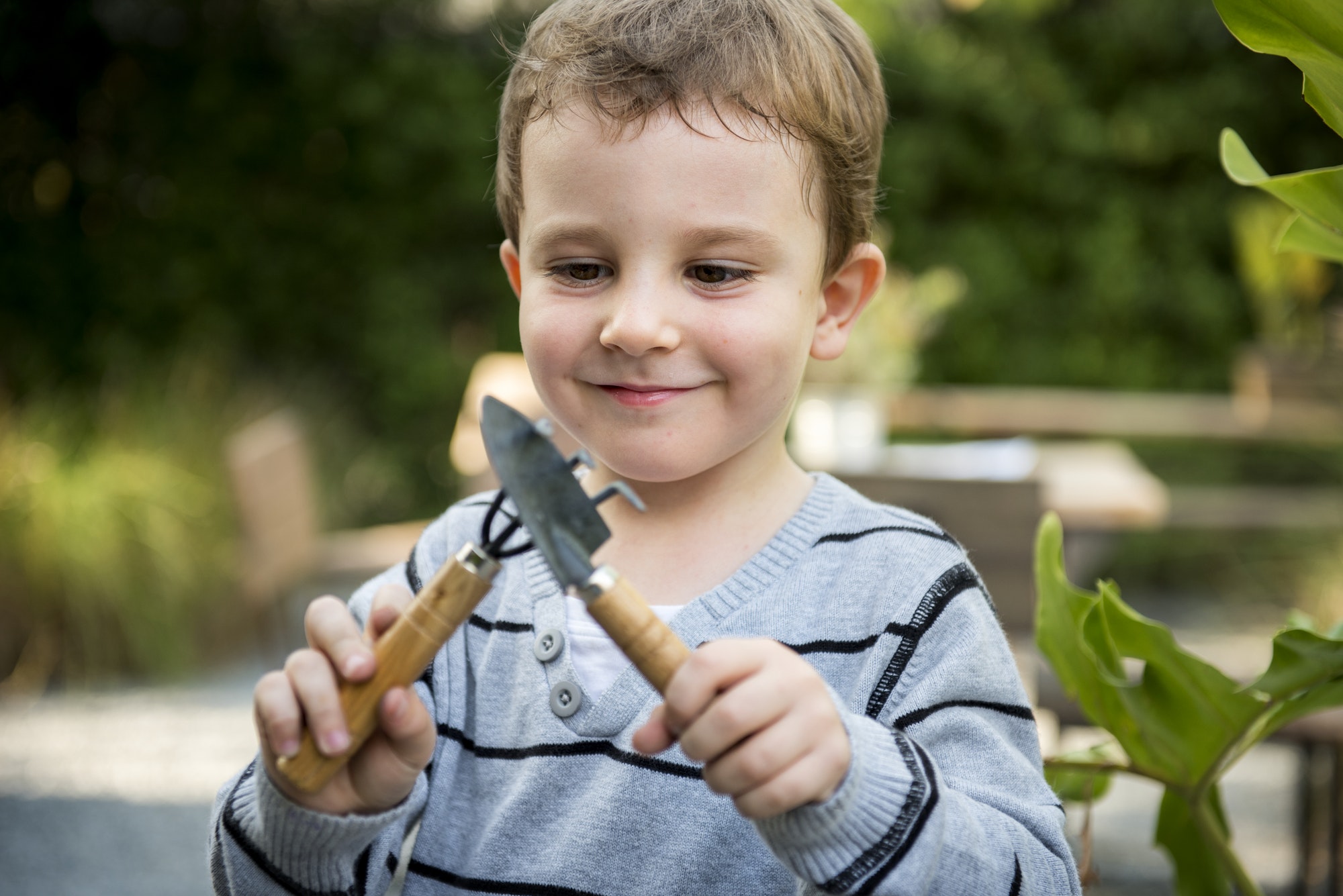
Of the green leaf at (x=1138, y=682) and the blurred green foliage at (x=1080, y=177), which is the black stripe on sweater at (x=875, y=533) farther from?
the blurred green foliage at (x=1080, y=177)

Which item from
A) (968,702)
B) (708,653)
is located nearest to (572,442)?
(968,702)

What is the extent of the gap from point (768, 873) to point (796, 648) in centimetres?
21

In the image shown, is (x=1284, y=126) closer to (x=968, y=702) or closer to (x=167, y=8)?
(x=167, y=8)

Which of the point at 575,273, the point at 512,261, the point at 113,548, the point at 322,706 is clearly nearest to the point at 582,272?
the point at 575,273

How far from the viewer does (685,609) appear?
118cm

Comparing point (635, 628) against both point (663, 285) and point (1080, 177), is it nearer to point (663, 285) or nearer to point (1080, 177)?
point (663, 285)

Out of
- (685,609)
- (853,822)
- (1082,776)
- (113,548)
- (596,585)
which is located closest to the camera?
(596,585)

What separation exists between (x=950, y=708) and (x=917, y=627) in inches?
3.4

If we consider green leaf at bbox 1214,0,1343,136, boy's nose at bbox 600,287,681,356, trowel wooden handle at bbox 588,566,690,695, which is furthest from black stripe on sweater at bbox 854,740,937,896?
green leaf at bbox 1214,0,1343,136

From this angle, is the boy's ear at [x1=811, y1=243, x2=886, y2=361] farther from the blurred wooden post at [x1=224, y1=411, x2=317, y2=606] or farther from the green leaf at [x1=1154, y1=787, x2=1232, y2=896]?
the blurred wooden post at [x1=224, y1=411, x2=317, y2=606]

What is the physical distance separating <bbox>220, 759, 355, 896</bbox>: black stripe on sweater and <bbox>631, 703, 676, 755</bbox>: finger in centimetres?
40

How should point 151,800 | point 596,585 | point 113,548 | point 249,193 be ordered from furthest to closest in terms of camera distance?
1. point 249,193
2. point 113,548
3. point 151,800
4. point 596,585

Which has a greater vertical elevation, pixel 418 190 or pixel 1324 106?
pixel 1324 106

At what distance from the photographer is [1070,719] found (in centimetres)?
243
